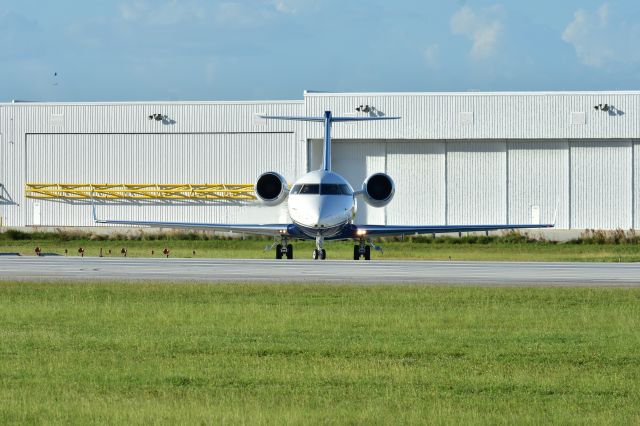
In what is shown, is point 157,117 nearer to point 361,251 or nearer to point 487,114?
point 487,114

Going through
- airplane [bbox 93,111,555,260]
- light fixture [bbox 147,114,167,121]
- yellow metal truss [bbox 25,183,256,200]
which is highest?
light fixture [bbox 147,114,167,121]

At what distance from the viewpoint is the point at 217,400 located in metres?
12.3

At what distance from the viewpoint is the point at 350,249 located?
54969 mm

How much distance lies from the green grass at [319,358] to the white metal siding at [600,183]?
43.5m

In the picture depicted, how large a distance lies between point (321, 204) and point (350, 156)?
2646 centimetres

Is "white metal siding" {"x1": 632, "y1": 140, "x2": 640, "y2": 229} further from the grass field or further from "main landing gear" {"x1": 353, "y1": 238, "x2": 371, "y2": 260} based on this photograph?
"main landing gear" {"x1": 353, "y1": 238, "x2": 371, "y2": 260}

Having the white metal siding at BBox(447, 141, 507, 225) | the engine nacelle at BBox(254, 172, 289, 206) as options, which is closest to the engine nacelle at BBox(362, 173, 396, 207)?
the engine nacelle at BBox(254, 172, 289, 206)

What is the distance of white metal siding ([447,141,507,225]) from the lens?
6788cm

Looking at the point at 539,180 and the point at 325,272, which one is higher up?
the point at 539,180

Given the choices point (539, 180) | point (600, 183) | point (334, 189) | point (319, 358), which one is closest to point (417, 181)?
point (539, 180)

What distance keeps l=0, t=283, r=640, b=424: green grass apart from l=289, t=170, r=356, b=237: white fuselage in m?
19.1

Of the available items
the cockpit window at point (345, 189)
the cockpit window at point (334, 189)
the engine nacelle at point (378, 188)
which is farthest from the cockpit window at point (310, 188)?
the engine nacelle at point (378, 188)

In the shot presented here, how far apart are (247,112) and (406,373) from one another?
185 feet

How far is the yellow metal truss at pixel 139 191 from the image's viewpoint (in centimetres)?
6981
